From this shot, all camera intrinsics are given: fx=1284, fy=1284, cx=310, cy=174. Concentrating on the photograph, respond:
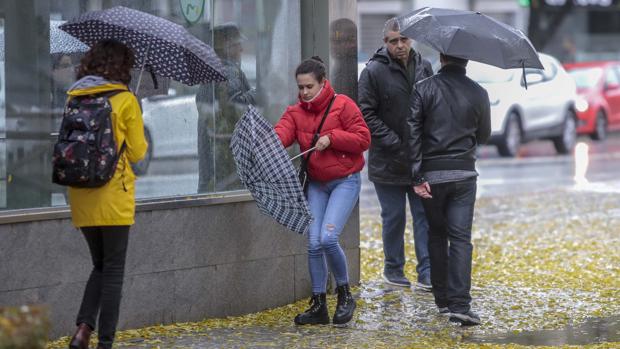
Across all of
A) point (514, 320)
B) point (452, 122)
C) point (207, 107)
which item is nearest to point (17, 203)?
point (207, 107)

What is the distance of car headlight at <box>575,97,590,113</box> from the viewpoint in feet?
90.1

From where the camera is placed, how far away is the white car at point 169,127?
25.9ft

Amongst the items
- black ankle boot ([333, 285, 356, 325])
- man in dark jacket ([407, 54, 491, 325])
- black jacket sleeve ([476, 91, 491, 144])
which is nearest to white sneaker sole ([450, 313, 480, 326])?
man in dark jacket ([407, 54, 491, 325])

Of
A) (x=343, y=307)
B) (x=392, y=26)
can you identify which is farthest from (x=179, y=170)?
(x=392, y=26)

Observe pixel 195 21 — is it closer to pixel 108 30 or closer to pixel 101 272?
pixel 108 30

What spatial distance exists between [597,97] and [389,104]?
20.5m

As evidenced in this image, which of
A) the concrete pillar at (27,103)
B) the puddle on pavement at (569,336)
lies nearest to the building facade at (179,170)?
the concrete pillar at (27,103)

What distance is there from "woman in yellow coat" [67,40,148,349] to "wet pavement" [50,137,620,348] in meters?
0.72

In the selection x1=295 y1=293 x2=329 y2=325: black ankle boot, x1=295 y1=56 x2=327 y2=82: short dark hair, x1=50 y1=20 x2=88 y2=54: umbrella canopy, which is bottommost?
x1=295 y1=293 x2=329 y2=325: black ankle boot

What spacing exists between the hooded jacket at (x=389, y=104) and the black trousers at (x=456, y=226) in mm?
1130

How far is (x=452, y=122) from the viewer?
7.93 meters

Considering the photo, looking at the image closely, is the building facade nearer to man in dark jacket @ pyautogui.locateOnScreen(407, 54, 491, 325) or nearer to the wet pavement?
the wet pavement

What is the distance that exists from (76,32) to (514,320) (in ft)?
11.1

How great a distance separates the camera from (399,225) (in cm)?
952
